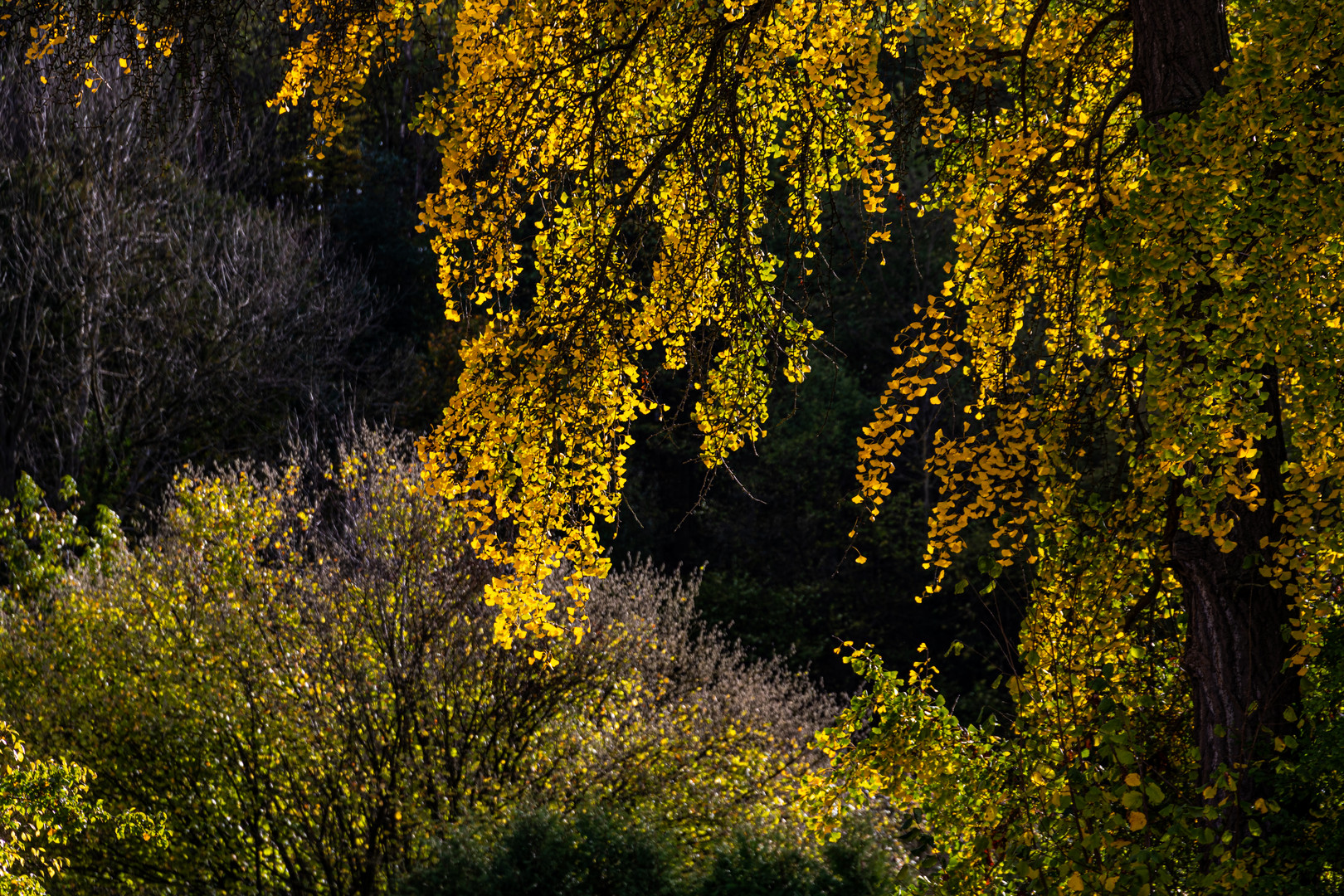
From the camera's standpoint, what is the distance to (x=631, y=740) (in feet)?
27.7

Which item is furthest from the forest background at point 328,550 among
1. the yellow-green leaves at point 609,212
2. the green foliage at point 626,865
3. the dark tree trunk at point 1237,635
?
the dark tree trunk at point 1237,635

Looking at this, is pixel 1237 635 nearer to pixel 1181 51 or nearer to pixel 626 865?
pixel 1181 51

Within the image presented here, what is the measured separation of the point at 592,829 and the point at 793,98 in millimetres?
4035

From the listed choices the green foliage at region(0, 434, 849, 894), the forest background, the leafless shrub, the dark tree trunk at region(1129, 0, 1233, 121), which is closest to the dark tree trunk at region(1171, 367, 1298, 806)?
the forest background

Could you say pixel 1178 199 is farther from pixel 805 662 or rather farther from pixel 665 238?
pixel 805 662

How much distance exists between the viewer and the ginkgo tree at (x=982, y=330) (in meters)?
3.05

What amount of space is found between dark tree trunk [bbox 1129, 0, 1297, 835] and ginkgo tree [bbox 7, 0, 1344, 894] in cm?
1

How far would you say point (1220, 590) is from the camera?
13.1ft

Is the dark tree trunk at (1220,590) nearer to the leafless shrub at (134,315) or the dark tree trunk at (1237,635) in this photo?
the dark tree trunk at (1237,635)

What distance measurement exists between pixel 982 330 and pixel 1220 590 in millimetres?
1288

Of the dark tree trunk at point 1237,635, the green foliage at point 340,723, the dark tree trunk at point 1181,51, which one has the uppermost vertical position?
the dark tree trunk at point 1181,51

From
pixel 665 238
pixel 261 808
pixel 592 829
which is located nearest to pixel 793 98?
pixel 665 238

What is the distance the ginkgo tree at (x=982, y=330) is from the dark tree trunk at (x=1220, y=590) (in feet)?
0.03

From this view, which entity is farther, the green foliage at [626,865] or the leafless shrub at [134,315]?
the leafless shrub at [134,315]
